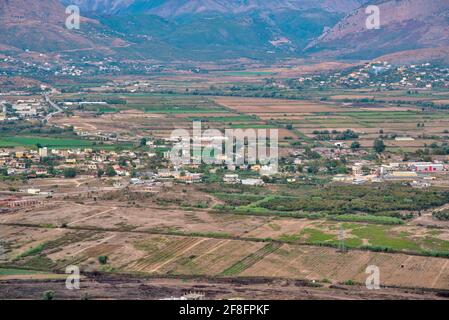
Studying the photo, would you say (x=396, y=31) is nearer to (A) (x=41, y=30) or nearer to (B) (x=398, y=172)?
(A) (x=41, y=30)

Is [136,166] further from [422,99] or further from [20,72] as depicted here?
[20,72]

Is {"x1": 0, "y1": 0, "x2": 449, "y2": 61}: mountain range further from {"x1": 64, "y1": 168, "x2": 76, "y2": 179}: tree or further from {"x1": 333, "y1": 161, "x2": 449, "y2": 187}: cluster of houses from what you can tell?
{"x1": 64, "y1": 168, "x2": 76, "y2": 179}: tree

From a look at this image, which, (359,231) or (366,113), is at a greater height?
(366,113)

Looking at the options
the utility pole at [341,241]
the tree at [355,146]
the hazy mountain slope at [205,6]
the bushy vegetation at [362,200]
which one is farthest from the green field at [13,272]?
the hazy mountain slope at [205,6]

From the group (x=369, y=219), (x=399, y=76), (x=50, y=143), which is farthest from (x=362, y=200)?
(x=399, y=76)

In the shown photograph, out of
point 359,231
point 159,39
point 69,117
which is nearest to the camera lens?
point 359,231

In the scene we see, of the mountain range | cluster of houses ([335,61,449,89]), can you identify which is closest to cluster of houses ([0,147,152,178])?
cluster of houses ([335,61,449,89])
